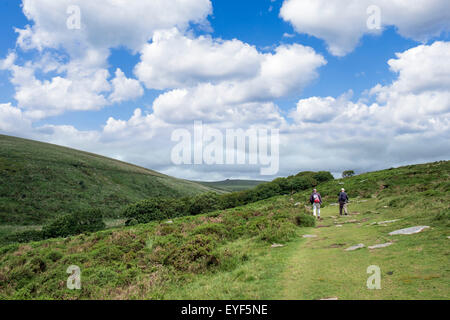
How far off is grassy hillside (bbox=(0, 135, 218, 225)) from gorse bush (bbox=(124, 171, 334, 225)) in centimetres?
2876

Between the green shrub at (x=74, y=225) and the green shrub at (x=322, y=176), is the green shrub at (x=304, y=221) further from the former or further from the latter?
the green shrub at (x=322, y=176)

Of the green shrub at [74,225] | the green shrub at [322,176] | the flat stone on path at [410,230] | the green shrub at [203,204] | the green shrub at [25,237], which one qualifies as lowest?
the green shrub at [25,237]

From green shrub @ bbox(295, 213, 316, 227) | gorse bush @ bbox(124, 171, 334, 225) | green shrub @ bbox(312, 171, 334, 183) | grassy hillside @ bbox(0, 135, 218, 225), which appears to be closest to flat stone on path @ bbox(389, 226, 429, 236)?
green shrub @ bbox(295, 213, 316, 227)

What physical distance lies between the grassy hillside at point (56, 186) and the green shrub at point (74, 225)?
921 inches

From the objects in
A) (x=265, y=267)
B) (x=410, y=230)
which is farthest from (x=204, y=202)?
(x=265, y=267)

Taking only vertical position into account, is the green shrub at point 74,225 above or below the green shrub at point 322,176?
below

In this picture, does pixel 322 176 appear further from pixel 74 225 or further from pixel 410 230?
pixel 410 230

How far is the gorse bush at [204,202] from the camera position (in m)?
48.5

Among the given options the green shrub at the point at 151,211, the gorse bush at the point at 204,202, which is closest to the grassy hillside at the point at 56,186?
the green shrub at the point at 151,211

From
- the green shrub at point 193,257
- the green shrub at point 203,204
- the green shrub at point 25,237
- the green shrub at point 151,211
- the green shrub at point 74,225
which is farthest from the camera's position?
the green shrub at point 203,204

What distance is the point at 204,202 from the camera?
5331cm

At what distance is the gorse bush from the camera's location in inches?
1911

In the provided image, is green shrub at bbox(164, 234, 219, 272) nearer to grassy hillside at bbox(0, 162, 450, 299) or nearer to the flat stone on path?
grassy hillside at bbox(0, 162, 450, 299)
